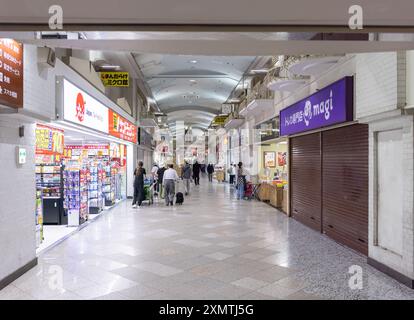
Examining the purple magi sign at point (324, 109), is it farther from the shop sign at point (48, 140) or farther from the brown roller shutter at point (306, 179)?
the shop sign at point (48, 140)

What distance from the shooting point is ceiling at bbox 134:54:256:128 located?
1585cm

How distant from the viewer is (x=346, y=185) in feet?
23.0

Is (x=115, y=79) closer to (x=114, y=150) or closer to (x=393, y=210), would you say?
(x=114, y=150)

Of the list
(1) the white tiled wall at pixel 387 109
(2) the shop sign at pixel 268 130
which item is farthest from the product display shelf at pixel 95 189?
(1) the white tiled wall at pixel 387 109

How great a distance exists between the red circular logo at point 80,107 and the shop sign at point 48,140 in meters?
1.03

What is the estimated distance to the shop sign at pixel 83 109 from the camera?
665 centimetres

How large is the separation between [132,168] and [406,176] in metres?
12.2

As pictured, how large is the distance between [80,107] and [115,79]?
4.73 meters

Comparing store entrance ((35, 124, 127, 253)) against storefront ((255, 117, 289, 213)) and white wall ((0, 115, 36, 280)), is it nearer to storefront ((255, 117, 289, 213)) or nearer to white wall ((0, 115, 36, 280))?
white wall ((0, 115, 36, 280))

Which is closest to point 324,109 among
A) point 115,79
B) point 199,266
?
point 199,266
